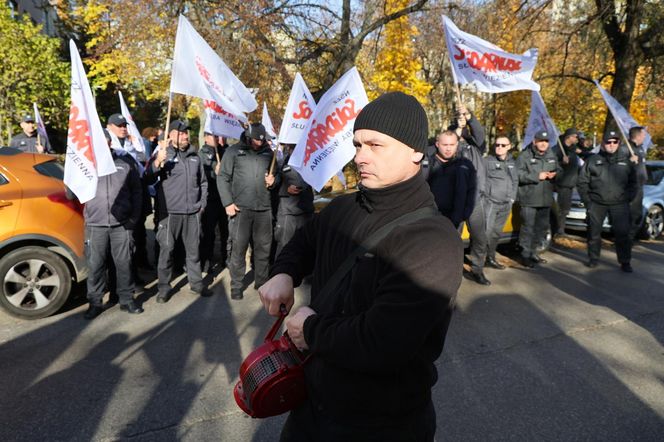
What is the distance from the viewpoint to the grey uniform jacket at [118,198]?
4.92 m

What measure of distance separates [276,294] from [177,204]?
168 inches

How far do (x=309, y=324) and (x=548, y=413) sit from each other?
2660 millimetres

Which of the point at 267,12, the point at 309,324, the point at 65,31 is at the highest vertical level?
the point at 65,31

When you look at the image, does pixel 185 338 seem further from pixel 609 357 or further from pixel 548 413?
pixel 609 357

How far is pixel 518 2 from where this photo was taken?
40.9 feet

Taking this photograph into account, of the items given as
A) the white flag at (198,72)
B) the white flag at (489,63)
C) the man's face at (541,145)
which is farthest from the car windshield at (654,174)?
the white flag at (198,72)

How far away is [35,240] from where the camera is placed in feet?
16.4

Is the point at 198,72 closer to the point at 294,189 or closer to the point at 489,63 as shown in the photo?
the point at 294,189

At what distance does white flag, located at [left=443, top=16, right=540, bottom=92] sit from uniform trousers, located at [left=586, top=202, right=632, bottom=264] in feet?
7.99

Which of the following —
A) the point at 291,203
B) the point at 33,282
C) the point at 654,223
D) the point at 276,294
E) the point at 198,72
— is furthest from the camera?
the point at 654,223

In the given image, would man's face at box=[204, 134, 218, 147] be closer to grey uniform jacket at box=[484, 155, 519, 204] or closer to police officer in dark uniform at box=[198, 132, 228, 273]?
police officer in dark uniform at box=[198, 132, 228, 273]

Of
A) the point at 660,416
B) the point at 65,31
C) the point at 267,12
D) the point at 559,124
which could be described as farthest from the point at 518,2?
the point at 65,31

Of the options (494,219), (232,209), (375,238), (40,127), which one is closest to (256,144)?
(232,209)

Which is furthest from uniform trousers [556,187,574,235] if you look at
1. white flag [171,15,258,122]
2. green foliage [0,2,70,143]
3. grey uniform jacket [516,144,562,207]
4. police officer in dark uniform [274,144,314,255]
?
green foliage [0,2,70,143]
